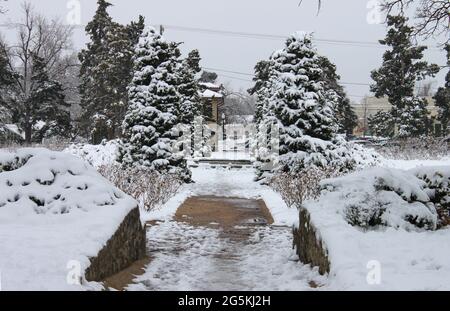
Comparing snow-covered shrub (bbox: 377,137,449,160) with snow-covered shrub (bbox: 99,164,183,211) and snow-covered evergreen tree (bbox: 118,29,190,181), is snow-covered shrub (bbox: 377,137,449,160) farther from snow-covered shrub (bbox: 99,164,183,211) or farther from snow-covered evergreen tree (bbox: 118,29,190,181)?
snow-covered shrub (bbox: 99,164,183,211)

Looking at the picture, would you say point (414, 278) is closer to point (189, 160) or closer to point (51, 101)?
point (189, 160)

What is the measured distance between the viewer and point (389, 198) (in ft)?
23.3

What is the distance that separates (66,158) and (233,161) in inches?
1076

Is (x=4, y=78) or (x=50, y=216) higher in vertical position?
(x=4, y=78)

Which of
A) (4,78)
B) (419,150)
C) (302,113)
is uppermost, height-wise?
(4,78)

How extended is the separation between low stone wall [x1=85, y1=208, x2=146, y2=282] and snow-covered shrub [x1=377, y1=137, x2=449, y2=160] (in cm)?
2394

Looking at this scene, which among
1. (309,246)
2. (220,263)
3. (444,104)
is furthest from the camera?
(444,104)

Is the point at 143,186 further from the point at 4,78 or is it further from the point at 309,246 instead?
the point at 4,78

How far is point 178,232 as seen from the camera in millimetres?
10523

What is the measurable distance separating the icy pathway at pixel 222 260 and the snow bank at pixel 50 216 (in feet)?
3.29

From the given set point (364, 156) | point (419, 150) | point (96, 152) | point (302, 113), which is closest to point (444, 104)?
point (419, 150)

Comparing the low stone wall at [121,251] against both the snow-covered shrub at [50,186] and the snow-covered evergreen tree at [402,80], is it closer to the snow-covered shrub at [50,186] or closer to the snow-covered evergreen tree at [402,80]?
the snow-covered shrub at [50,186]

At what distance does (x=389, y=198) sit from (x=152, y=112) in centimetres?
1341
